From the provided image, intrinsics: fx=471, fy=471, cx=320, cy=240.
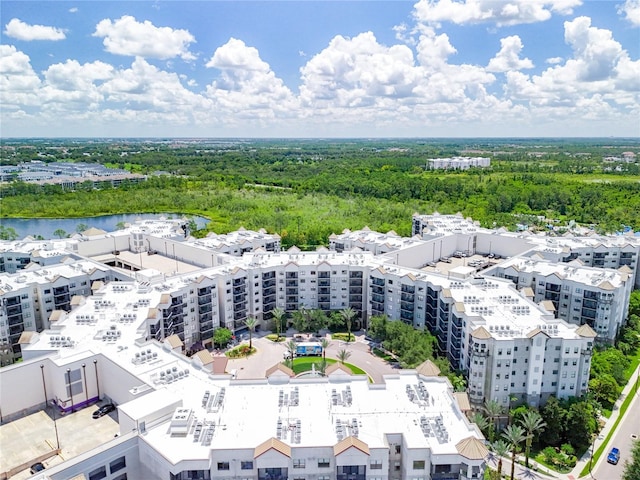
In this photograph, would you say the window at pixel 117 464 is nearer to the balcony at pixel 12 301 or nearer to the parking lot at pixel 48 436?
the parking lot at pixel 48 436

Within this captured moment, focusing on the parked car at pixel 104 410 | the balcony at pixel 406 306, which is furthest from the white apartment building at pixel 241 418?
the balcony at pixel 406 306

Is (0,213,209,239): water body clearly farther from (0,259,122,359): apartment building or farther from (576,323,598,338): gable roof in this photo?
(576,323,598,338): gable roof

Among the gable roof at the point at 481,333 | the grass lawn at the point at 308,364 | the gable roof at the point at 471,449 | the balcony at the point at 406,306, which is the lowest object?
the grass lawn at the point at 308,364

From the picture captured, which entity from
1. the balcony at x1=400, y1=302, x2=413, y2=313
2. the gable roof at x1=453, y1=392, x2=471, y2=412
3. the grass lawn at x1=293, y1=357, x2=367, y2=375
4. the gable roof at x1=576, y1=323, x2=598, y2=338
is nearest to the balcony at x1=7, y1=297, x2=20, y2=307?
the grass lawn at x1=293, y1=357, x2=367, y2=375

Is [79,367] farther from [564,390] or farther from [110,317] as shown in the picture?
[564,390]

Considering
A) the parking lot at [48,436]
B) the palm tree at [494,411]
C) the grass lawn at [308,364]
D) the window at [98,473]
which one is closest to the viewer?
the window at [98,473]


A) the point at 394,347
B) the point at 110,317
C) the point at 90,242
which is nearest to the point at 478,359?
the point at 394,347
